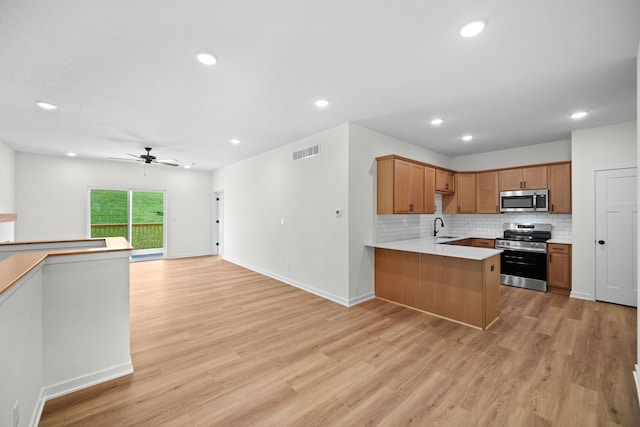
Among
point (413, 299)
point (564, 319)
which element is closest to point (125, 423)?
point (413, 299)

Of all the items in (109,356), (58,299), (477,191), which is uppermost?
(477,191)

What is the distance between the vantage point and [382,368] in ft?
7.97

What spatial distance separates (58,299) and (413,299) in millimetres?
3946

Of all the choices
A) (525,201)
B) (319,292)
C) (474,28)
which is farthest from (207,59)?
(525,201)

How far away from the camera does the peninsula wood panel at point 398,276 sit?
3.85m

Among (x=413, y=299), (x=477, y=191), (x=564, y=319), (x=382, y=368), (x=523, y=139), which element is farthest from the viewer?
(x=477, y=191)

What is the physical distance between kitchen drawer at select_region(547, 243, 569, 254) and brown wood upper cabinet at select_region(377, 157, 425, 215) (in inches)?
95.6

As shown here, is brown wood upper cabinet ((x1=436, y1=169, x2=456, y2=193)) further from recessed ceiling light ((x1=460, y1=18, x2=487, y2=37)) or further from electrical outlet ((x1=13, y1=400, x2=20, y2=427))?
electrical outlet ((x1=13, y1=400, x2=20, y2=427))

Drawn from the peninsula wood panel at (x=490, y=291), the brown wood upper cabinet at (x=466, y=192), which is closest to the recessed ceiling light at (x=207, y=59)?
Result: the peninsula wood panel at (x=490, y=291)

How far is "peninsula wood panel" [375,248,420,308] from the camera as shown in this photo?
12.6ft

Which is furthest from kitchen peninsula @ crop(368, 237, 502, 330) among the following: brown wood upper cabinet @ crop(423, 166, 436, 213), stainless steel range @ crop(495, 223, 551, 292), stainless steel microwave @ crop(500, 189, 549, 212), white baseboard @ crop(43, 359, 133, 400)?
white baseboard @ crop(43, 359, 133, 400)

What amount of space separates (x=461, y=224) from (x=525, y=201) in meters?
1.45

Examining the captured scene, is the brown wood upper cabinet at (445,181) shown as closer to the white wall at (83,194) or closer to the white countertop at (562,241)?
the white countertop at (562,241)

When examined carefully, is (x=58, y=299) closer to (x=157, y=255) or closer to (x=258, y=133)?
(x=258, y=133)
